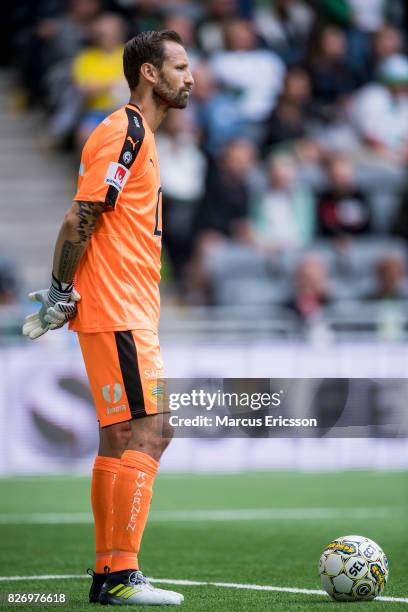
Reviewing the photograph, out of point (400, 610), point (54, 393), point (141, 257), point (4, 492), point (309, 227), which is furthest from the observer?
point (309, 227)

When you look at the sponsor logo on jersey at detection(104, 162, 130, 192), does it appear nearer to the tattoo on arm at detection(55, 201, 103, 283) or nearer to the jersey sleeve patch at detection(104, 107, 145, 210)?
the jersey sleeve patch at detection(104, 107, 145, 210)

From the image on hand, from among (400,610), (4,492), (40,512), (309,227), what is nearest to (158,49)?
(400,610)

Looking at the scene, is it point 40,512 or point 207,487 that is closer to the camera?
point 40,512

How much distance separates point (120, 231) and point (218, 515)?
4636 millimetres

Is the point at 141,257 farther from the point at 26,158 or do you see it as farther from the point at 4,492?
the point at 26,158

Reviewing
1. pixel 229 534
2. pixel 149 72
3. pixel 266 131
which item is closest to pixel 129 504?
pixel 149 72

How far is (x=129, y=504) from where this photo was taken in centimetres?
534

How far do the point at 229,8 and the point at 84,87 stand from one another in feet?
8.21

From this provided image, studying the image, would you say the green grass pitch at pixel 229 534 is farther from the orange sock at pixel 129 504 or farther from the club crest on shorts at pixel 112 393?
the club crest on shorts at pixel 112 393

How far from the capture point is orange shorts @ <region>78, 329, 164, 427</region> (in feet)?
17.5

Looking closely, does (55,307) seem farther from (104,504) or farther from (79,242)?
(104,504)

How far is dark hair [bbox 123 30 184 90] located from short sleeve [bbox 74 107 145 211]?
34cm

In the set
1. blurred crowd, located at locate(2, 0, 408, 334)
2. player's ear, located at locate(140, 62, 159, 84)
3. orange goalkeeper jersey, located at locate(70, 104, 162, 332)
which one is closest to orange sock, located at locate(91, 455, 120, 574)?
orange goalkeeper jersey, located at locate(70, 104, 162, 332)

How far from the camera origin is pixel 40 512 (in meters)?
9.90
